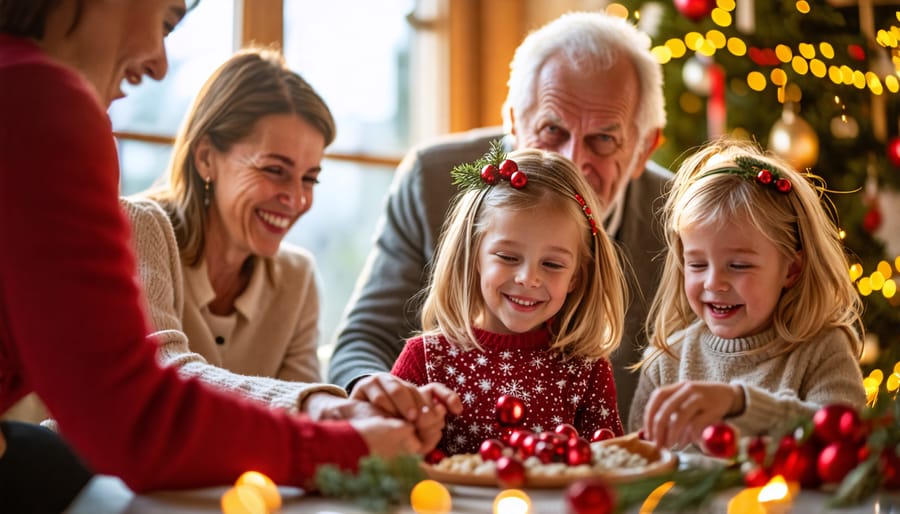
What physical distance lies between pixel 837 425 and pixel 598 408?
658mm

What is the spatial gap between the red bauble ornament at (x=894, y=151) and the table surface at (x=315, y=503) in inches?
108

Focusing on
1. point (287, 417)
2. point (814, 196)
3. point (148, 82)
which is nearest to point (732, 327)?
point (814, 196)

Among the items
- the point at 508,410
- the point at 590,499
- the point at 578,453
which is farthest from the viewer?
the point at 508,410

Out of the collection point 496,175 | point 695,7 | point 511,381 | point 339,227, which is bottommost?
point 339,227

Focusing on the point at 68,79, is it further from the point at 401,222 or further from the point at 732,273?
the point at 401,222

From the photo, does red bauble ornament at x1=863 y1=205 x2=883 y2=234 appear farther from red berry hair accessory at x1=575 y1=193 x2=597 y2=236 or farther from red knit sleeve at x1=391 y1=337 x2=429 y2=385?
red knit sleeve at x1=391 y1=337 x2=429 y2=385

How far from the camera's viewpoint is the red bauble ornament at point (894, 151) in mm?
3457

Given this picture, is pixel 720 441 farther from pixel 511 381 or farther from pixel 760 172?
pixel 760 172

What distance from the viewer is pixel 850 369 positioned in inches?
64.7

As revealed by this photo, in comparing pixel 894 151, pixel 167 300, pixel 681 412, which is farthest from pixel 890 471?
pixel 894 151

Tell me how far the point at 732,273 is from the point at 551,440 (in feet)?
1.98

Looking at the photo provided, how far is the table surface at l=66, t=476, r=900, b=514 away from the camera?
1.02 m

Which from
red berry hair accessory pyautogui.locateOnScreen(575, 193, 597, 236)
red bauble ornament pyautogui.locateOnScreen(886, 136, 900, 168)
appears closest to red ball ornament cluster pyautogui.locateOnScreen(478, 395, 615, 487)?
red berry hair accessory pyautogui.locateOnScreen(575, 193, 597, 236)

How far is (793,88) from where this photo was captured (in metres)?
3.37
